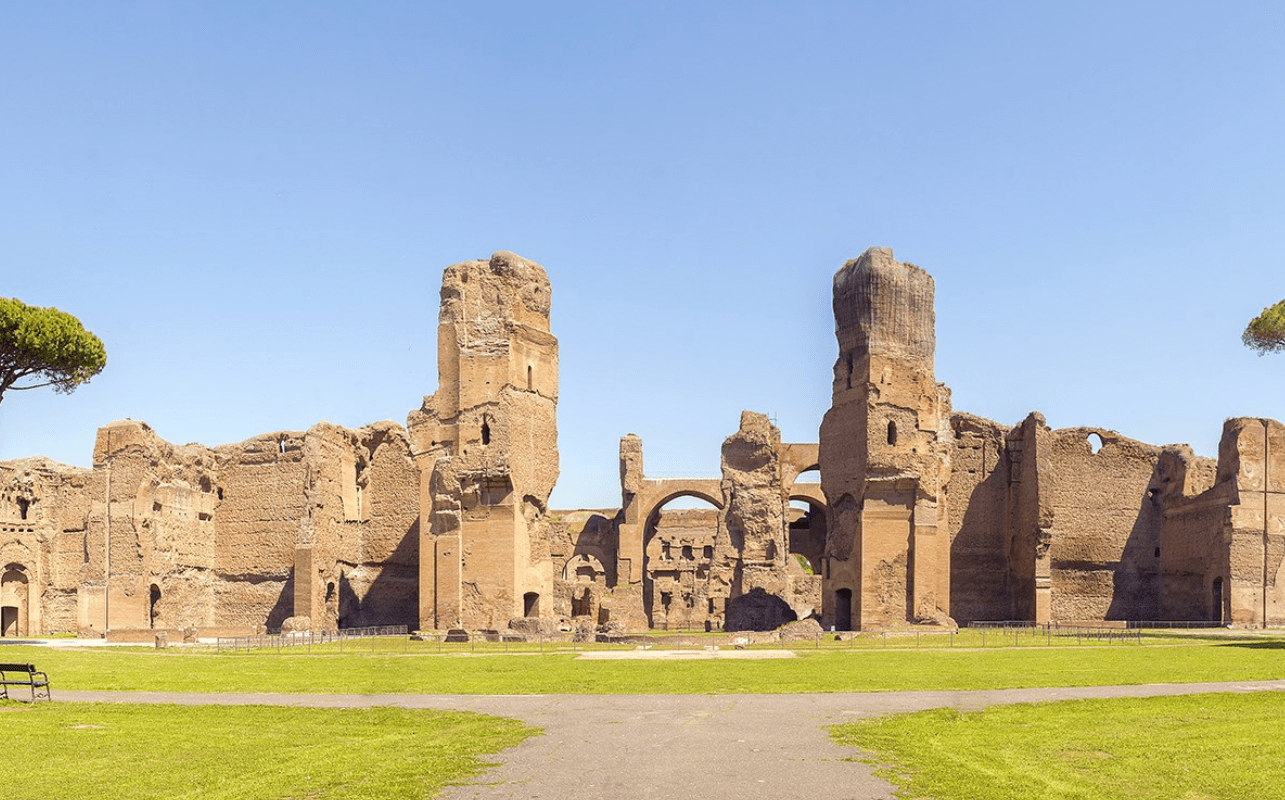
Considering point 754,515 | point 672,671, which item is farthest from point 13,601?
point 672,671

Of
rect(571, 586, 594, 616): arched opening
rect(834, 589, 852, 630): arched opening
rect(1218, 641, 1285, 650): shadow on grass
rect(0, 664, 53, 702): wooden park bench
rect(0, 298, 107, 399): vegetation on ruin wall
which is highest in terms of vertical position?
rect(0, 298, 107, 399): vegetation on ruin wall

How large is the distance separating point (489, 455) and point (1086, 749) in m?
25.3

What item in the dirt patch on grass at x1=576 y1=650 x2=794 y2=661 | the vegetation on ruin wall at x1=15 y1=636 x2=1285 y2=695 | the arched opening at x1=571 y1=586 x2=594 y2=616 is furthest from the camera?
the arched opening at x1=571 y1=586 x2=594 y2=616

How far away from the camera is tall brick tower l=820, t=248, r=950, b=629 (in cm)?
3362

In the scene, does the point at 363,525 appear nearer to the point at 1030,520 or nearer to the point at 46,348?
the point at 46,348

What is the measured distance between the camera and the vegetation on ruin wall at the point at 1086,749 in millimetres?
8273

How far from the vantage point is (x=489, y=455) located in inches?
1331

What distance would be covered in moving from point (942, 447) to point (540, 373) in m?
13.2

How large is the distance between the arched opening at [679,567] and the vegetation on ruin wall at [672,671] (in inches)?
792

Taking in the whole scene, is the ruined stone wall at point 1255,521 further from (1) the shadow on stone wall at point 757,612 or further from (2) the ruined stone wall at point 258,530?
(2) the ruined stone wall at point 258,530

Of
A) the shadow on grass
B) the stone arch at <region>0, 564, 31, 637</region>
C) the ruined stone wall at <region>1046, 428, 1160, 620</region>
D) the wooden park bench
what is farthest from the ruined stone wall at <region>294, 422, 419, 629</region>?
the shadow on grass

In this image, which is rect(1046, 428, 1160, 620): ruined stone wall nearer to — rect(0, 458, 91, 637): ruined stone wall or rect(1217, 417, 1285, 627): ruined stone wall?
rect(1217, 417, 1285, 627): ruined stone wall

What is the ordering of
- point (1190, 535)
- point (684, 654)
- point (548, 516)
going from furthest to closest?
point (548, 516)
point (1190, 535)
point (684, 654)

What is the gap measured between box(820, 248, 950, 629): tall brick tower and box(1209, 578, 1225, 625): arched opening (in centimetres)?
962
